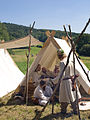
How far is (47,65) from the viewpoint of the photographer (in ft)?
23.6

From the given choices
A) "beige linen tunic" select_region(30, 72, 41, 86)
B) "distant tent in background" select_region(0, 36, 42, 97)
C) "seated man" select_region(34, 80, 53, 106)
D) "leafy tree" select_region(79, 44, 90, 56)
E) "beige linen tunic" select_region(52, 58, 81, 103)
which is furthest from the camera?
"leafy tree" select_region(79, 44, 90, 56)

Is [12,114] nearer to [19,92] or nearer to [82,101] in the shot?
[19,92]

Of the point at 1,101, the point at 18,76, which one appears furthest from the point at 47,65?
the point at 1,101

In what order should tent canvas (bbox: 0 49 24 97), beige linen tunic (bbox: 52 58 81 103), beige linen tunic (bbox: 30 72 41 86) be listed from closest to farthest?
beige linen tunic (bbox: 52 58 81 103), beige linen tunic (bbox: 30 72 41 86), tent canvas (bbox: 0 49 24 97)

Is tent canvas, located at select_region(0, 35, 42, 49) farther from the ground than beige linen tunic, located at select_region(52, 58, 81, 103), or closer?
farther from the ground

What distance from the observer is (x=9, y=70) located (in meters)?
7.30

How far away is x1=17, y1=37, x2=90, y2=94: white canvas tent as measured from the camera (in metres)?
4.94

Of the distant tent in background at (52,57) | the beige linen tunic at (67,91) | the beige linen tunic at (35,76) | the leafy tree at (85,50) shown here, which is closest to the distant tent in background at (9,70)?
the distant tent in background at (52,57)

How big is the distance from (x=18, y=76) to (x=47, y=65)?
1594 mm

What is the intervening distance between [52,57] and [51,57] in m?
0.08

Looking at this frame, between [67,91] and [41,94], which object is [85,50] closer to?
[41,94]

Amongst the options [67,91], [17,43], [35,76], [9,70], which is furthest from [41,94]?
[9,70]

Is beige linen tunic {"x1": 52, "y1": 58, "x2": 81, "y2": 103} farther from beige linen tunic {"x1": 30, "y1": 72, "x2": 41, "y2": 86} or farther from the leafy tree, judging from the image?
the leafy tree

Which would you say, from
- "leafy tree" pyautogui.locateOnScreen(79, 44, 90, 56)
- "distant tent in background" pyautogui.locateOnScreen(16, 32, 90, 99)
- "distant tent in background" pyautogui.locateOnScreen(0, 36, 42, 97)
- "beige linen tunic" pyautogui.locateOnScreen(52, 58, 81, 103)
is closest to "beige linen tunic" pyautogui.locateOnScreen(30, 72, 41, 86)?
"distant tent in background" pyautogui.locateOnScreen(16, 32, 90, 99)
